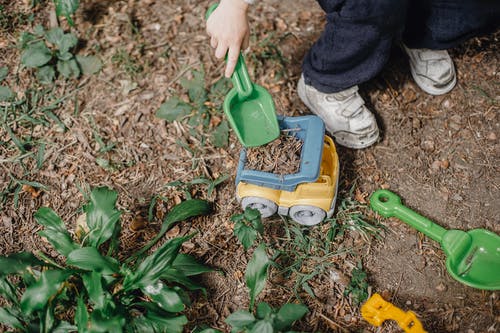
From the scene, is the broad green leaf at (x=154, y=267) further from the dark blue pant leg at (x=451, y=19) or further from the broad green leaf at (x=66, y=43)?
the dark blue pant leg at (x=451, y=19)

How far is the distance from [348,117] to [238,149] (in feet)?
1.74

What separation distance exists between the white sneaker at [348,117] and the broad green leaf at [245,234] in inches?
27.7

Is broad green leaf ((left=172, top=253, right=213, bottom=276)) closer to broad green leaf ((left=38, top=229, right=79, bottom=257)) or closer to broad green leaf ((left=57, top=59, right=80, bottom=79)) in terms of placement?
broad green leaf ((left=38, top=229, right=79, bottom=257))

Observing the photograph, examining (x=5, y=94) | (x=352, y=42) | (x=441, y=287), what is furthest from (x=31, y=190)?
(x=441, y=287)

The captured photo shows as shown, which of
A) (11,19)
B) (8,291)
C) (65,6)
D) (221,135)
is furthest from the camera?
(11,19)

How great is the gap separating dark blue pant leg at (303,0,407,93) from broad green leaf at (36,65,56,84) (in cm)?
128

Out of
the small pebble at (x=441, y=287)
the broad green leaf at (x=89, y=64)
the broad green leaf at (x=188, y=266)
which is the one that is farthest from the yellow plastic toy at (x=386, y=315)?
the broad green leaf at (x=89, y=64)

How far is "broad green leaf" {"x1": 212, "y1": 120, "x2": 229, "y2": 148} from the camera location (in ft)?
7.32

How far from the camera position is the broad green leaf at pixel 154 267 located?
165 centimetres

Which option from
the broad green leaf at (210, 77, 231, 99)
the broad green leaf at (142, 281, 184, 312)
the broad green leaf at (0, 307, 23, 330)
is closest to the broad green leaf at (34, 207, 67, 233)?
the broad green leaf at (0, 307, 23, 330)

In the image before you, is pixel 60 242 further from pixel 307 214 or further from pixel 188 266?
pixel 307 214

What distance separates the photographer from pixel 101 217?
70.6 inches

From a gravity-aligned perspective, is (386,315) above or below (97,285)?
below

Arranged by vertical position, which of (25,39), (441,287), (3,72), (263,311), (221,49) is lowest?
(441,287)
